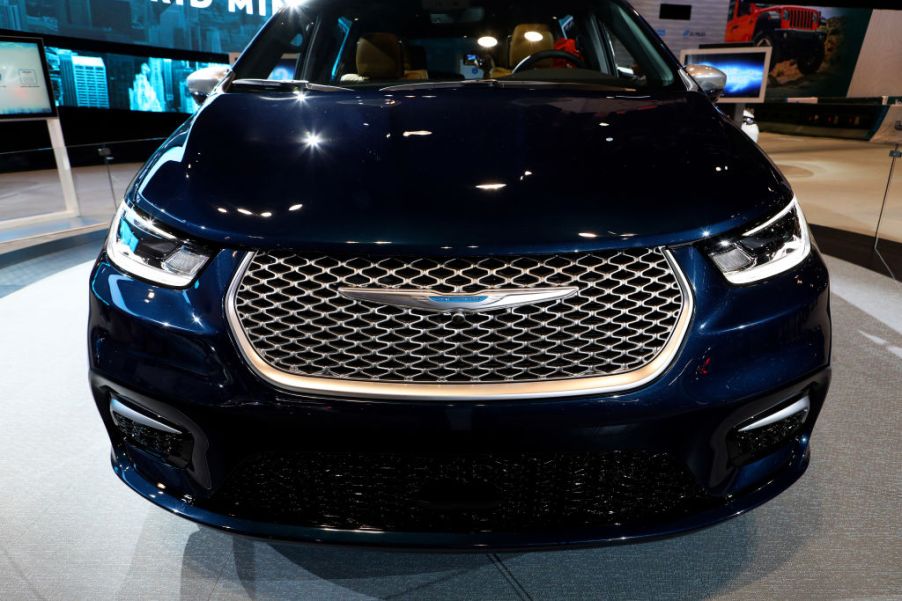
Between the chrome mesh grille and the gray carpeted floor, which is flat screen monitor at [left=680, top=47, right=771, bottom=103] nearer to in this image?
the gray carpeted floor

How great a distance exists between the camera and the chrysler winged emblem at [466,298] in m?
1.00

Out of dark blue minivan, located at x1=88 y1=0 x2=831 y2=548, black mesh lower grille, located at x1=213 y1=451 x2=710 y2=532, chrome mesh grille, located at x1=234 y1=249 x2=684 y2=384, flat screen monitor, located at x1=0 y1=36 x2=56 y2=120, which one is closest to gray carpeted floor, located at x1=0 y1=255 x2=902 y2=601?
black mesh lower grille, located at x1=213 y1=451 x2=710 y2=532

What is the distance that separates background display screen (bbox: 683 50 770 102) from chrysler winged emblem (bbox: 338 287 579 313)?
7.51 m

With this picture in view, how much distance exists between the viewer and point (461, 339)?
1.02 meters

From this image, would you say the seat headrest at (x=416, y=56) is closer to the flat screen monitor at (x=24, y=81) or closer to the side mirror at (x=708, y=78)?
the side mirror at (x=708, y=78)

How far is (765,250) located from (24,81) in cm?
546

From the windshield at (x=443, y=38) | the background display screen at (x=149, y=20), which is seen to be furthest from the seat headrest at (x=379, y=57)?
the background display screen at (x=149, y=20)

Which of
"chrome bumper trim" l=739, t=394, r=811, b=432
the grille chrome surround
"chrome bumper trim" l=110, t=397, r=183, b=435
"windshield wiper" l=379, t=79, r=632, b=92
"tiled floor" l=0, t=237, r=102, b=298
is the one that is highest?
"windshield wiper" l=379, t=79, r=632, b=92

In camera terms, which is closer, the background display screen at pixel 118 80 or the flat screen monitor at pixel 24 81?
the flat screen monitor at pixel 24 81

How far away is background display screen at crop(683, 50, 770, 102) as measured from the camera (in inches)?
293

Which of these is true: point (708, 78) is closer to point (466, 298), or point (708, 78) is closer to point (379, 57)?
point (379, 57)

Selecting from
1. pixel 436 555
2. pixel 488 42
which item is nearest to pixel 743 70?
pixel 488 42

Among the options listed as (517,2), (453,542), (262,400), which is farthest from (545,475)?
(517,2)

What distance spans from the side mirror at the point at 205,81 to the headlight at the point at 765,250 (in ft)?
5.01
